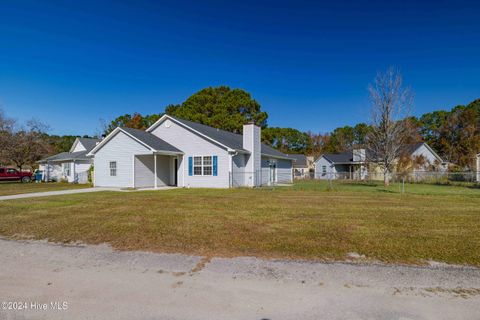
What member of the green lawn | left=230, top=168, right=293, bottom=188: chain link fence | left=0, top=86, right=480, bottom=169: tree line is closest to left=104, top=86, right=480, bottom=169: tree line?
left=0, top=86, right=480, bottom=169: tree line

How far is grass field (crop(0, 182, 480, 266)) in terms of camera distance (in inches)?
212

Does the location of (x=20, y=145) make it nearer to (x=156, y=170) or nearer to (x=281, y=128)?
(x=156, y=170)

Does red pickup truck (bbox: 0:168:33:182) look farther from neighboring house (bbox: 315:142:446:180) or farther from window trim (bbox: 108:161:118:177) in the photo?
neighboring house (bbox: 315:142:446:180)

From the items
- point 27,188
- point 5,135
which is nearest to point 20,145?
point 5,135

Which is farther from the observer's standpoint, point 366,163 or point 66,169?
point 366,163

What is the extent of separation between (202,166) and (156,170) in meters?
3.31

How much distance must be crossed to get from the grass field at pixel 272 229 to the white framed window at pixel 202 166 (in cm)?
972

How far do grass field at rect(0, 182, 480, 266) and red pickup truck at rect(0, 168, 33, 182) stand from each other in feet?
80.5

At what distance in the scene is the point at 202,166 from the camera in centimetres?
2059

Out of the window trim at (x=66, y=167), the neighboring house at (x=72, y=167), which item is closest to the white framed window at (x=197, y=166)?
the neighboring house at (x=72, y=167)

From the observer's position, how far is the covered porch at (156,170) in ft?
65.8

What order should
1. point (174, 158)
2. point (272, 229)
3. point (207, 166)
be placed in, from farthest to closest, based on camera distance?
point (174, 158), point (207, 166), point (272, 229)

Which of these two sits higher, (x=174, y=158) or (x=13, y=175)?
(x=174, y=158)

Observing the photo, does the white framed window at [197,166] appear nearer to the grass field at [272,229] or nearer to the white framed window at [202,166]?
the white framed window at [202,166]
